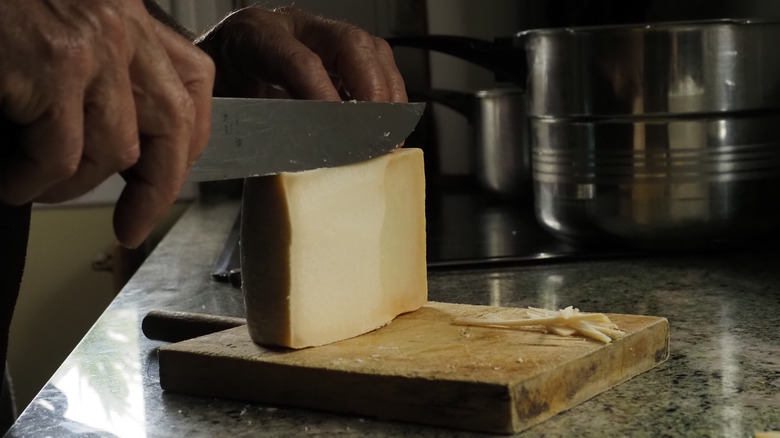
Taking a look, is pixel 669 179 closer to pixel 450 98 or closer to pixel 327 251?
pixel 327 251

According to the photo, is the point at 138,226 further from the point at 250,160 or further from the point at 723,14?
the point at 723,14

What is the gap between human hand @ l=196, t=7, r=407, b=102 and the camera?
1192mm

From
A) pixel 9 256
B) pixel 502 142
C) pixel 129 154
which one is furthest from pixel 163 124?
pixel 502 142

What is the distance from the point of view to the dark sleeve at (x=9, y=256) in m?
1.34

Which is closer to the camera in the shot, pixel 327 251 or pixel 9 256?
pixel 327 251

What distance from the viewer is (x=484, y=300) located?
4.22 ft

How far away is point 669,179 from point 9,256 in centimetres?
93

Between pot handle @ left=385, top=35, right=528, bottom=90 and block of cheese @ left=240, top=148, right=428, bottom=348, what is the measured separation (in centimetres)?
73

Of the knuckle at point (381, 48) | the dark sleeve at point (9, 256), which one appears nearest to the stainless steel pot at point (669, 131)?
the knuckle at point (381, 48)

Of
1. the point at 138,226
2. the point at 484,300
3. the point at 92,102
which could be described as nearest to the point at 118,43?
the point at 92,102

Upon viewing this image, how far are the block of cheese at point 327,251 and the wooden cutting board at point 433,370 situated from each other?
0.02 meters

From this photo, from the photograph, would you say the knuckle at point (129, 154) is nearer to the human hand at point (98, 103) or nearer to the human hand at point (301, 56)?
the human hand at point (98, 103)

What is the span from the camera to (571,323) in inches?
37.4

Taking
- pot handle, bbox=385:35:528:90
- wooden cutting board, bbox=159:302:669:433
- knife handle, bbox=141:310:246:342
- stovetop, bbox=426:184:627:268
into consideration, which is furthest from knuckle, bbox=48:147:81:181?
pot handle, bbox=385:35:528:90
